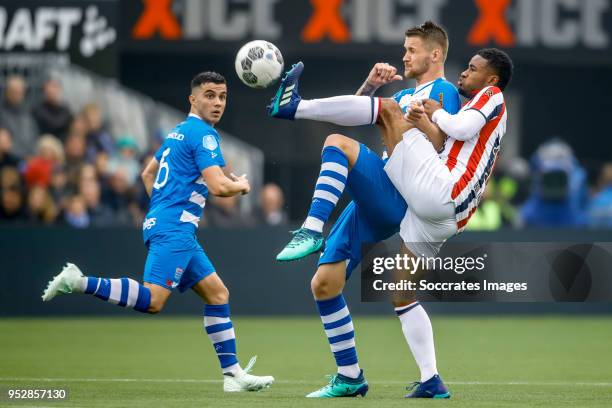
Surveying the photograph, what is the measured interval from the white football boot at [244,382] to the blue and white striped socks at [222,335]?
57mm

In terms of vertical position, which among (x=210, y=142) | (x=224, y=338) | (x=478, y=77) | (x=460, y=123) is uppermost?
(x=478, y=77)

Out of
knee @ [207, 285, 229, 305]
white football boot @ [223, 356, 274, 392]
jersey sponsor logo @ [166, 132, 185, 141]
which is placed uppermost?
jersey sponsor logo @ [166, 132, 185, 141]

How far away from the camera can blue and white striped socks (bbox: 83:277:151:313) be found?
9.41m

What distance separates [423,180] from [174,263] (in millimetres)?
1928

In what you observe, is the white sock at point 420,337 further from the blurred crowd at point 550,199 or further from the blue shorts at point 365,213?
the blurred crowd at point 550,199

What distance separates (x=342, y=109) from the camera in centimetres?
894

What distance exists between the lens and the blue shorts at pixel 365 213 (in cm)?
914

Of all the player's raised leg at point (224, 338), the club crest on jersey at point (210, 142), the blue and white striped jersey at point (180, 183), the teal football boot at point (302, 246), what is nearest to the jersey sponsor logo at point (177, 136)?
the blue and white striped jersey at point (180, 183)

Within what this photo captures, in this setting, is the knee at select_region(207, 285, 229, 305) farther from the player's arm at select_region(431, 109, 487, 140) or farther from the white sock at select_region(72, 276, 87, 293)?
the player's arm at select_region(431, 109, 487, 140)

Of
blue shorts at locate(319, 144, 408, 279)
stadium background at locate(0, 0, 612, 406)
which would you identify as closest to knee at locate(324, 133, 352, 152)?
blue shorts at locate(319, 144, 408, 279)

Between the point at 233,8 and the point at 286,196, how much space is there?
2.65 m

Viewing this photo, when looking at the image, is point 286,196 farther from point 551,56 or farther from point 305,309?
point 551,56

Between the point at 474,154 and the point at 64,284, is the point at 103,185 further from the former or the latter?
the point at 474,154

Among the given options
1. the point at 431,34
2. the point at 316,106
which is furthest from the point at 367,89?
the point at 316,106
